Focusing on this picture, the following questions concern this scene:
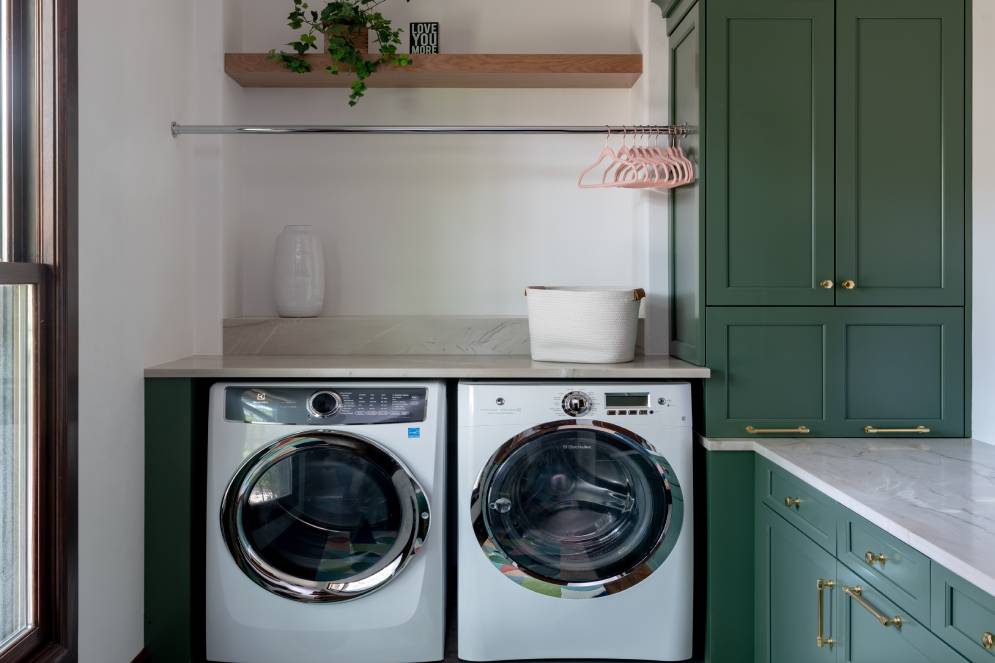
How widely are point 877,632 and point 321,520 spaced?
4.82 ft

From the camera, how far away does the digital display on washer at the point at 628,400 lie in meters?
2.25

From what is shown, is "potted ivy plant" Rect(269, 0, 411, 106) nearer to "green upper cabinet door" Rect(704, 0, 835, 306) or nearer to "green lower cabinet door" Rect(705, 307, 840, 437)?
"green upper cabinet door" Rect(704, 0, 835, 306)

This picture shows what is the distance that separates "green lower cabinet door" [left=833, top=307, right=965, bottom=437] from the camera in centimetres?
225

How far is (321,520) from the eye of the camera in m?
2.23

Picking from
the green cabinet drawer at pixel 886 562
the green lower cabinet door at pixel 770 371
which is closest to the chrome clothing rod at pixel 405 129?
the green lower cabinet door at pixel 770 371

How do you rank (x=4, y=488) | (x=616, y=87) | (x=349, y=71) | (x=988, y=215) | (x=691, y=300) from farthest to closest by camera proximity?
(x=616, y=87)
(x=349, y=71)
(x=691, y=300)
(x=988, y=215)
(x=4, y=488)

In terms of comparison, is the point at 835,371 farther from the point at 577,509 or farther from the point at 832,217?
the point at 577,509

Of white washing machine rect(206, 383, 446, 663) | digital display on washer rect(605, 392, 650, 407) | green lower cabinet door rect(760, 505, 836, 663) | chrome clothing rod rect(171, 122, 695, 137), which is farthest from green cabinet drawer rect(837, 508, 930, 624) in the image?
chrome clothing rod rect(171, 122, 695, 137)

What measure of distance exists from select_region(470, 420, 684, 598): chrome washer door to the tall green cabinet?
11.0 inches

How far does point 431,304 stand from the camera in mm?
2994

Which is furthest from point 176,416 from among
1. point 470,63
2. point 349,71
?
point 470,63

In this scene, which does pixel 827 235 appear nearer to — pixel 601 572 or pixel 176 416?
pixel 601 572

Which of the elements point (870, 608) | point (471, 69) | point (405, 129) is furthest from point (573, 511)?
point (471, 69)

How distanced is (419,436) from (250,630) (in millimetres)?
775
